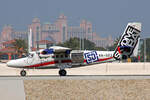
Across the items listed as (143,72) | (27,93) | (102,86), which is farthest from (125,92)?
Result: (143,72)

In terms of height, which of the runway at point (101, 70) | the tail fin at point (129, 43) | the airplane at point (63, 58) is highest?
the tail fin at point (129, 43)

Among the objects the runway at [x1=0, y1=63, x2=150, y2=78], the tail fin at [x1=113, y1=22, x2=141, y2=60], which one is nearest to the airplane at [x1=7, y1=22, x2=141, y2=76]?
the tail fin at [x1=113, y1=22, x2=141, y2=60]

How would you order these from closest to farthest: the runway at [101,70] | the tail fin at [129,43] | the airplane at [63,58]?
the airplane at [63,58]
the tail fin at [129,43]
the runway at [101,70]

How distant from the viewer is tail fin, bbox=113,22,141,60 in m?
46.4

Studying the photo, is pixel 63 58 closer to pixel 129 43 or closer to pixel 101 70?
pixel 129 43

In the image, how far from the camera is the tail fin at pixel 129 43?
4641 cm

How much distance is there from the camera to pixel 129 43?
4684 centimetres

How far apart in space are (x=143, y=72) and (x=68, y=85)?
2214cm

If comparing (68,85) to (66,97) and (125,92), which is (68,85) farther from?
(125,92)

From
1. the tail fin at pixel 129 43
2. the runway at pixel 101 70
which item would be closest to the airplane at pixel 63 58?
the tail fin at pixel 129 43

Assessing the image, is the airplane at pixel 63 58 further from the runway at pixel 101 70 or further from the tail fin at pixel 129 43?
the runway at pixel 101 70

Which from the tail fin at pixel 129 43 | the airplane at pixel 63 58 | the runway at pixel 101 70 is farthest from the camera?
the runway at pixel 101 70

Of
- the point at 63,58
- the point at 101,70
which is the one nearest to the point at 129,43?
the point at 63,58

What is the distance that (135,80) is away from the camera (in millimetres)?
32344
